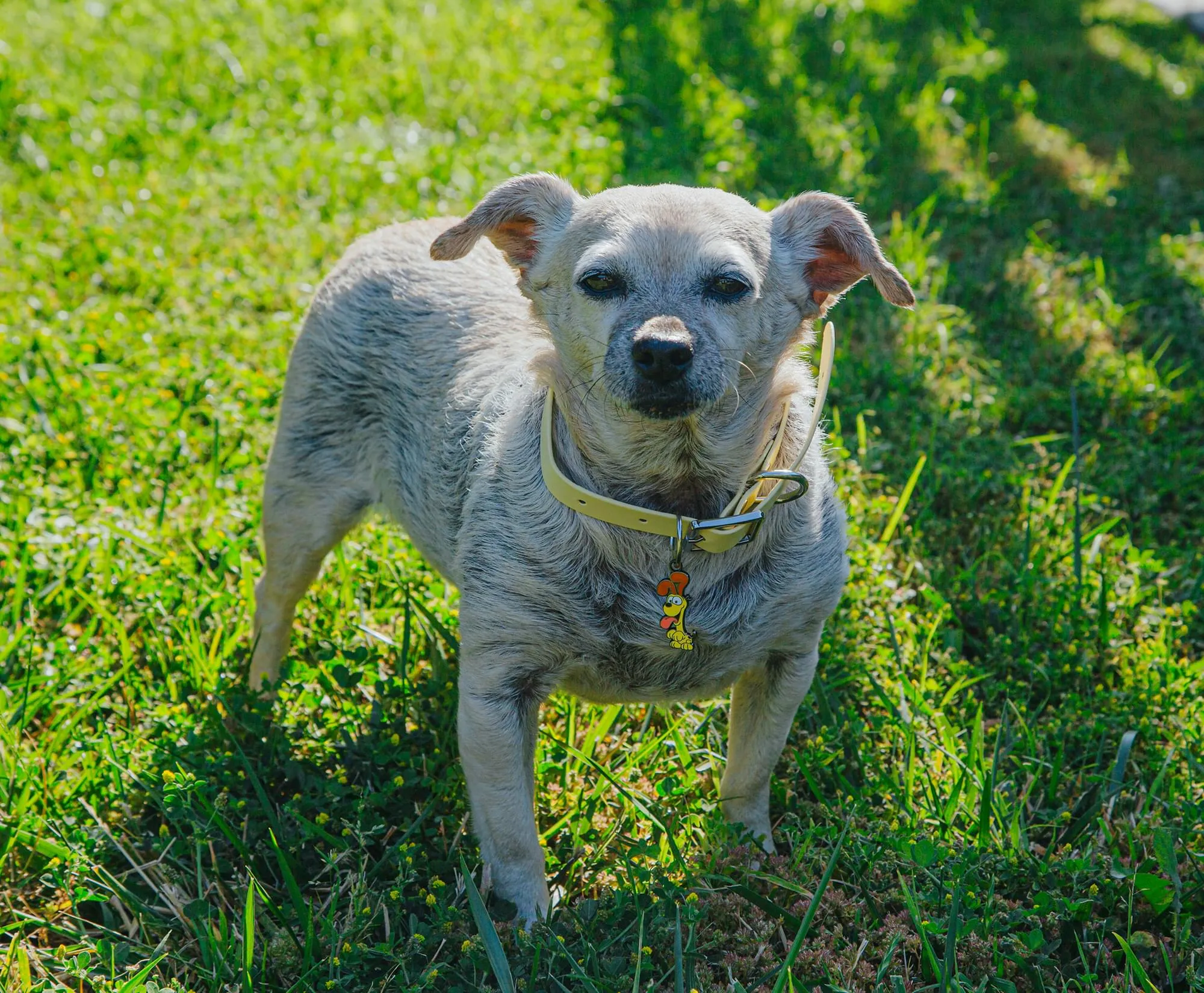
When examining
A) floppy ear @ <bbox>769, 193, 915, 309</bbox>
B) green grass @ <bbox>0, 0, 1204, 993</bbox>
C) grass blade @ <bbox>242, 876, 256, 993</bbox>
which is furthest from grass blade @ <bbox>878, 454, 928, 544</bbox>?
grass blade @ <bbox>242, 876, 256, 993</bbox>

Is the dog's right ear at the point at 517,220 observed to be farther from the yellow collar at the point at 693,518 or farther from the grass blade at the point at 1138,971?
the grass blade at the point at 1138,971

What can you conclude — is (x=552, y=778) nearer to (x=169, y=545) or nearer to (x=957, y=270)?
(x=169, y=545)

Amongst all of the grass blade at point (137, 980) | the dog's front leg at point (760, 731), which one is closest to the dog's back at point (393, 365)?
the dog's front leg at point (760, 731)

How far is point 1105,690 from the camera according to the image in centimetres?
346

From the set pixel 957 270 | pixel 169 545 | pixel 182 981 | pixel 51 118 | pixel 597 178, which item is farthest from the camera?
pixel 51 118

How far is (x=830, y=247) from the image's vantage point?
9.71ft

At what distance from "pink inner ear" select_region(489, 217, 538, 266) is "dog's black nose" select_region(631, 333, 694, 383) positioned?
71cm

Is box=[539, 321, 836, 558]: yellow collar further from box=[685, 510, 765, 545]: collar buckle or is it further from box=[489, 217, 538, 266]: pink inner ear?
box=[489, 217, 538, 266]: pink inner ear

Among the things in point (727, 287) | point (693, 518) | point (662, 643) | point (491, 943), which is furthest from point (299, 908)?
point (727, 287)

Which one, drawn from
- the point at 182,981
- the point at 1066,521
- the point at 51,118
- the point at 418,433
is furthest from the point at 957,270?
the point at 51,118

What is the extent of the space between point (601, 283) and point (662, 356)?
0.33 meters

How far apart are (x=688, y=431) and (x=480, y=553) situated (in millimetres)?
613

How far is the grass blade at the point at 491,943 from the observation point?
7.75ft

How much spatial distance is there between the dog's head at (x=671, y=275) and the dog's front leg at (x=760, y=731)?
780 millimetres
